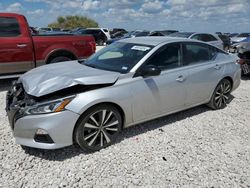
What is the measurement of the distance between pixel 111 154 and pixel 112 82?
102 cm

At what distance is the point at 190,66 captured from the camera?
14.3 feet

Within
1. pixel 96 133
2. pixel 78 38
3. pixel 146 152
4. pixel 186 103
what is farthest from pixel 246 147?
pixel 78 38

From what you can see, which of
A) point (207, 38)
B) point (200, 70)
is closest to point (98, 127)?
point (200, 70)

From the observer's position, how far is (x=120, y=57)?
4164 mm

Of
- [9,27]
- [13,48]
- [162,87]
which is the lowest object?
[162,87]

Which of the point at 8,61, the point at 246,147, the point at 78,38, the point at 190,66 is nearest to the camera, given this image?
the point at 246,147

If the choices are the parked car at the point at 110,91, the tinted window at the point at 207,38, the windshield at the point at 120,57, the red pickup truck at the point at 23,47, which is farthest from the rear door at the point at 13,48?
the tinted window at the point at 207,38

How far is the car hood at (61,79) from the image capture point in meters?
3.21

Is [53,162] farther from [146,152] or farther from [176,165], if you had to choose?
[176,165]

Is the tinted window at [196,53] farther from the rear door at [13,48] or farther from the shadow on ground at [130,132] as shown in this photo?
the rear door at [13,48]

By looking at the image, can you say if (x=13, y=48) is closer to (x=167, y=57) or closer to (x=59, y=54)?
(x=59, y=54)

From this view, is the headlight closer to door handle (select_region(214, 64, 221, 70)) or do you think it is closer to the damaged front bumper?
the damaged front bumper

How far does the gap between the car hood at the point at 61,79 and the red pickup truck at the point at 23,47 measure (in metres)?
2.67

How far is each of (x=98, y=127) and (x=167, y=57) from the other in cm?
171
